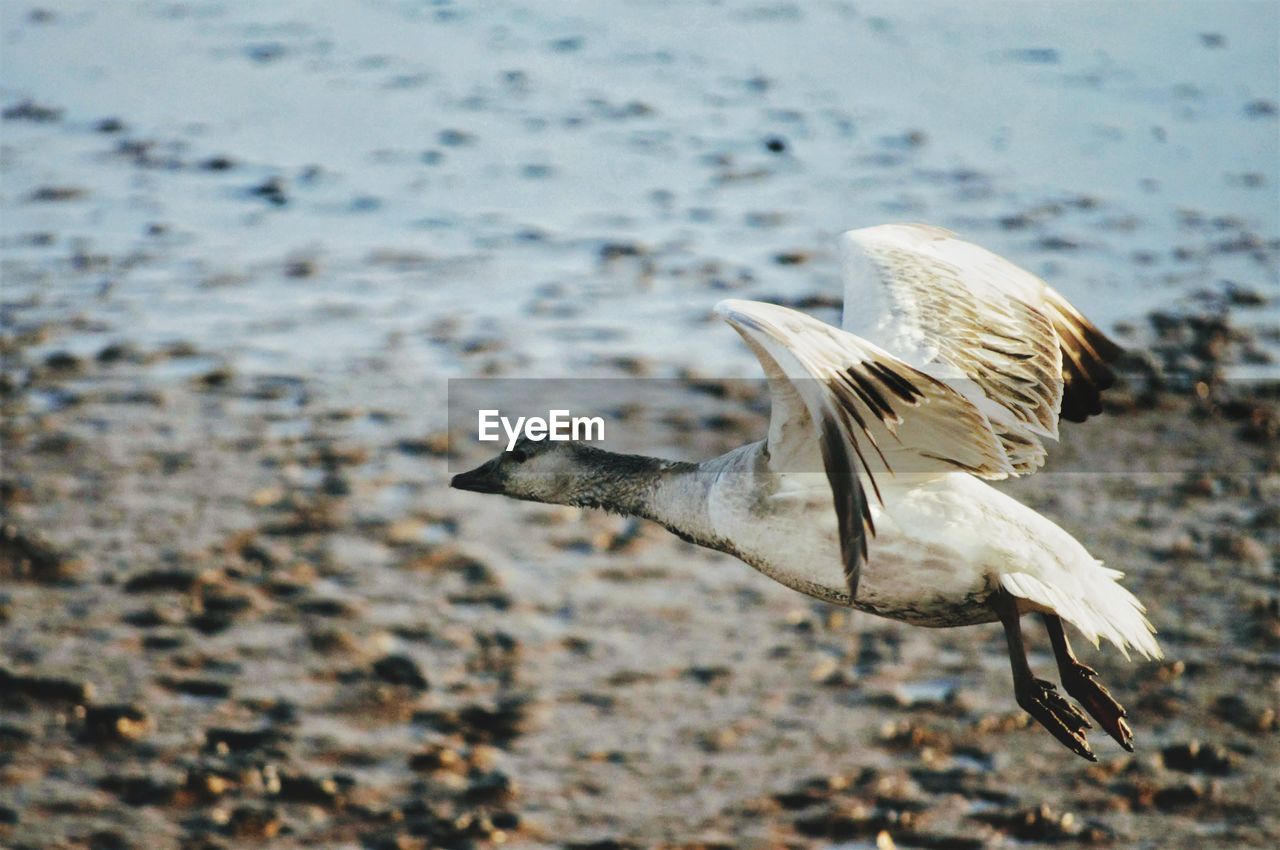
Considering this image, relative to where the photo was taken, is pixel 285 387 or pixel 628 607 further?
pixel 285 387

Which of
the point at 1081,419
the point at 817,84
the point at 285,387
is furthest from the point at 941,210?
A: the point at 1081,419

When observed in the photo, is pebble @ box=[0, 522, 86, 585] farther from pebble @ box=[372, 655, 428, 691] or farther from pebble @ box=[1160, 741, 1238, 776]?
pebble @ box=[1160, 741, 1238, 776]

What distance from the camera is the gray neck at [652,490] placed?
20.4ft

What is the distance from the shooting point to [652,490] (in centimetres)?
651

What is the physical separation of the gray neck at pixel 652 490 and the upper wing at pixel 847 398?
2.03 ft

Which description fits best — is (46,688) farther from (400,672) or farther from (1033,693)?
(1033,693)

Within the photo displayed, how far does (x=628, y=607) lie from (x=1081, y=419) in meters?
5.59

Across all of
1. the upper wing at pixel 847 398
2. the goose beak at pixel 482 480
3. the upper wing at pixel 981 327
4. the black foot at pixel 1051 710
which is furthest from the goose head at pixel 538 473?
the black foot at pixel 1051 710

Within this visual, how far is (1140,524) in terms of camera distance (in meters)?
13.5

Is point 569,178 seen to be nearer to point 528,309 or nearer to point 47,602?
point 528,309

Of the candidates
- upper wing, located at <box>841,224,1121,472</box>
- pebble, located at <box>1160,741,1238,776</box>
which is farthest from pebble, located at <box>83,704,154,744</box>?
pebble, located at <box>1160,741,1238,776</box>

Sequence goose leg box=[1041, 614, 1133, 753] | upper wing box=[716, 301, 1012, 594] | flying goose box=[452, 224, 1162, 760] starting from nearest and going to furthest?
1. upper wing box=[716, 301, 1012, 594]
2. flying goose box=[452, 224, 1162, 760]
3. goose leg box=[1041, 614, 1133, 753]

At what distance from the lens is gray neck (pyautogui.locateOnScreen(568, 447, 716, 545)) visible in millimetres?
6207

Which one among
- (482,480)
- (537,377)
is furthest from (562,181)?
(482,480)
